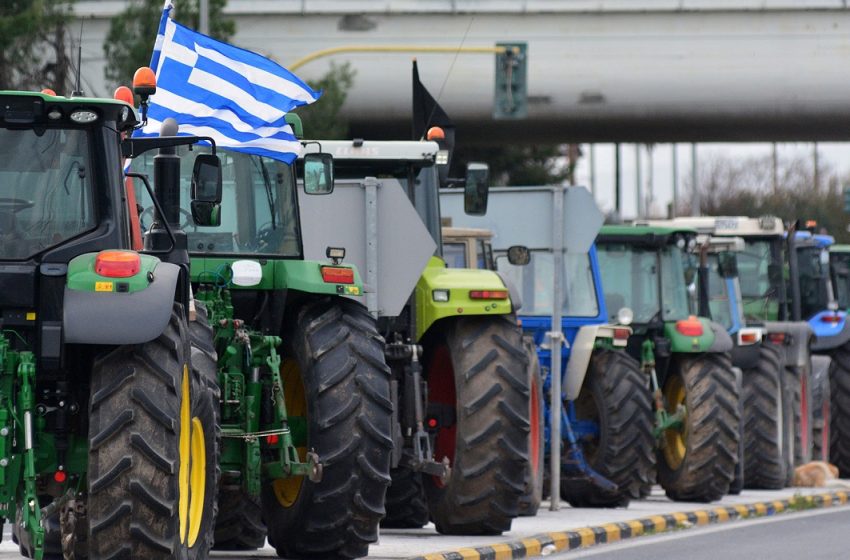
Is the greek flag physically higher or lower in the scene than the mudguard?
higher

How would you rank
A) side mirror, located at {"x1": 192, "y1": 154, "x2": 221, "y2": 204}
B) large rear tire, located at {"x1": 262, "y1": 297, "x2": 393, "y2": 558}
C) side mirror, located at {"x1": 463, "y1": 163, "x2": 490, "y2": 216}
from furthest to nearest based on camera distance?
side mirror, located at {"x1": 463, "y1": 163, "x2": 490, "y2": 216} < large rear tire, located at {"x1": 262, "y1": 297, "x2": 393, "y2": 558} < side mirror, located at {"x1": 192, "y1": 154, "x2": 221, "y2": 204}

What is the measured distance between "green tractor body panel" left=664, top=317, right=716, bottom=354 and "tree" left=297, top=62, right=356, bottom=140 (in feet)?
47.7

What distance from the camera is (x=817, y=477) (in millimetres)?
24031

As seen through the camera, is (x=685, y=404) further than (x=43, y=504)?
Yes

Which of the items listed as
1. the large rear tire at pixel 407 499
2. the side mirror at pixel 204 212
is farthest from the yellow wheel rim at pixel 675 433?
the side mirror at pixel 204 212

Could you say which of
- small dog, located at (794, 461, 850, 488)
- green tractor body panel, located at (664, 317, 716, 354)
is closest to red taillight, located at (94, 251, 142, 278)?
green tractor body panel, located at (664, 317, 716, 354)

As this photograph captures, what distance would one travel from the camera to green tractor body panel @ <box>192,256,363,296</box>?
1349 centimetres

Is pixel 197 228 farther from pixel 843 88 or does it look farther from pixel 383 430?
pixel 843 88

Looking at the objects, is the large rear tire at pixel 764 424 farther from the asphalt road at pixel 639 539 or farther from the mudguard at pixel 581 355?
the mudguard at pixel 581 355

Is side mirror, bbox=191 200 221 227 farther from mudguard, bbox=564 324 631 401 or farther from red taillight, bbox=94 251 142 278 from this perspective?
mudguard, bbox=564 324 631 401

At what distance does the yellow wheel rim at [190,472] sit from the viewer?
34.2 ft

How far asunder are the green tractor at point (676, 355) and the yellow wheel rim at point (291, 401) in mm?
6790

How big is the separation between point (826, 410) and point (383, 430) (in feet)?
44.6

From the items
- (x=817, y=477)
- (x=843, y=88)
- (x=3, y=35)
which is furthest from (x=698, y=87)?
(x=817, y=477)
